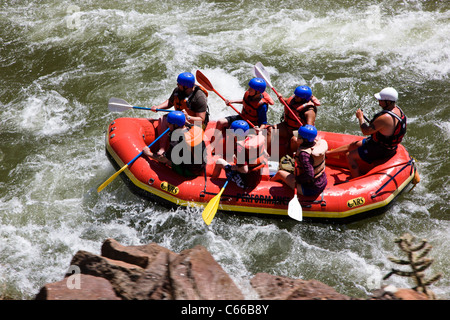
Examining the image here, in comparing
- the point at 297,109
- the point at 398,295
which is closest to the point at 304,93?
the point at 297,109

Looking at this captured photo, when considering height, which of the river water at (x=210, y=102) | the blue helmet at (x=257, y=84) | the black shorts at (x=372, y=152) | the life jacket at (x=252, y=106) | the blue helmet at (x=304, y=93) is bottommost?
the river water at (x=210, y=102)

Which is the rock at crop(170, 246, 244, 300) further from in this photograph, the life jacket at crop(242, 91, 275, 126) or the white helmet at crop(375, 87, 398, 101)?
the white helmet at crop(375, 87, 398, 101)

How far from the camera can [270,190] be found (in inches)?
217

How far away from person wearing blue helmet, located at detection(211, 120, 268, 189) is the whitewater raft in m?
0.11

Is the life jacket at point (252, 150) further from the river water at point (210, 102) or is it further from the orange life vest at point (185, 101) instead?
the orange life vest at point (185, 101)

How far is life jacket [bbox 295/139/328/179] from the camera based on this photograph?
500cm

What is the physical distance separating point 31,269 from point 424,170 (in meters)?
6.13

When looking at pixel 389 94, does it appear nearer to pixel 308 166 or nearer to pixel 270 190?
pixel 308 166

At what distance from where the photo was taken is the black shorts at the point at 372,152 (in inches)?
224

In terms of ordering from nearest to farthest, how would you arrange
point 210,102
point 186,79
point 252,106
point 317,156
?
point 317,156, point 186,79, point 252,106, point 210,102

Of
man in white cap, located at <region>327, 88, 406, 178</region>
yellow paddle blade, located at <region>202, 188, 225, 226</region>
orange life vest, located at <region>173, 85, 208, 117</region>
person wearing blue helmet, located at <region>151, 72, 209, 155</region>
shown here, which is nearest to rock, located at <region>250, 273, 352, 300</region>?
yellow paddle blade, located at <region>202, 188, 225, 226</region>

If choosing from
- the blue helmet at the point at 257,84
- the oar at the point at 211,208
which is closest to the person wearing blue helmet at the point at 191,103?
the blue helmet at the point at 257,84

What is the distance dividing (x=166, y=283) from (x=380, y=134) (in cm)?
349

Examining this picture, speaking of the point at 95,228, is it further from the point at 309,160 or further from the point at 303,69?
the point at 303,69
